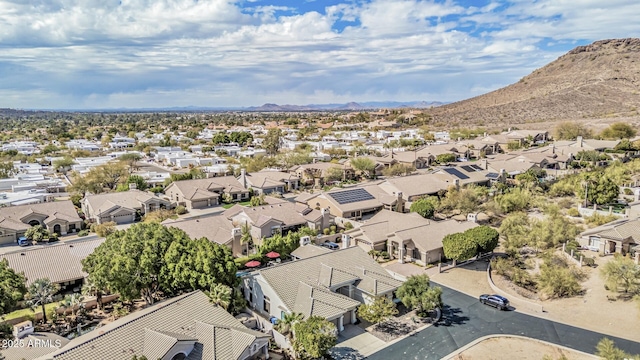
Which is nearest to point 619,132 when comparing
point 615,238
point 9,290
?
point 615,238

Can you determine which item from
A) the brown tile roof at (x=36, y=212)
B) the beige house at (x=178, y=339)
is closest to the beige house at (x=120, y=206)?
the brown tile roof at (x=36, y=212)

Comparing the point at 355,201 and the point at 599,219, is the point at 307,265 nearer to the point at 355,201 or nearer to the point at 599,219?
the point at 355,201

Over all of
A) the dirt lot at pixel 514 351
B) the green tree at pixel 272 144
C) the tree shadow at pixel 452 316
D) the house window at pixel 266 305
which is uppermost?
the green tree at pixel 272 144

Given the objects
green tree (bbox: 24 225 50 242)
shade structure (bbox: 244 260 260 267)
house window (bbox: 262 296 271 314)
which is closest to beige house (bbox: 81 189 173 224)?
green tree (bbox: 24 225 50 242)

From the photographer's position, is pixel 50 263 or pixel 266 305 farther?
pixel 50 263

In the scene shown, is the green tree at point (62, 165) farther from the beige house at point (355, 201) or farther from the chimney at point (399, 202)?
the chimney at point (399, 202)

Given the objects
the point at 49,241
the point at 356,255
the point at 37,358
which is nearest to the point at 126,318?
the point at 37,358

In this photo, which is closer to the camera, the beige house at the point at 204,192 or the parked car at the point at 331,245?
the parked car at the point at 331,245
